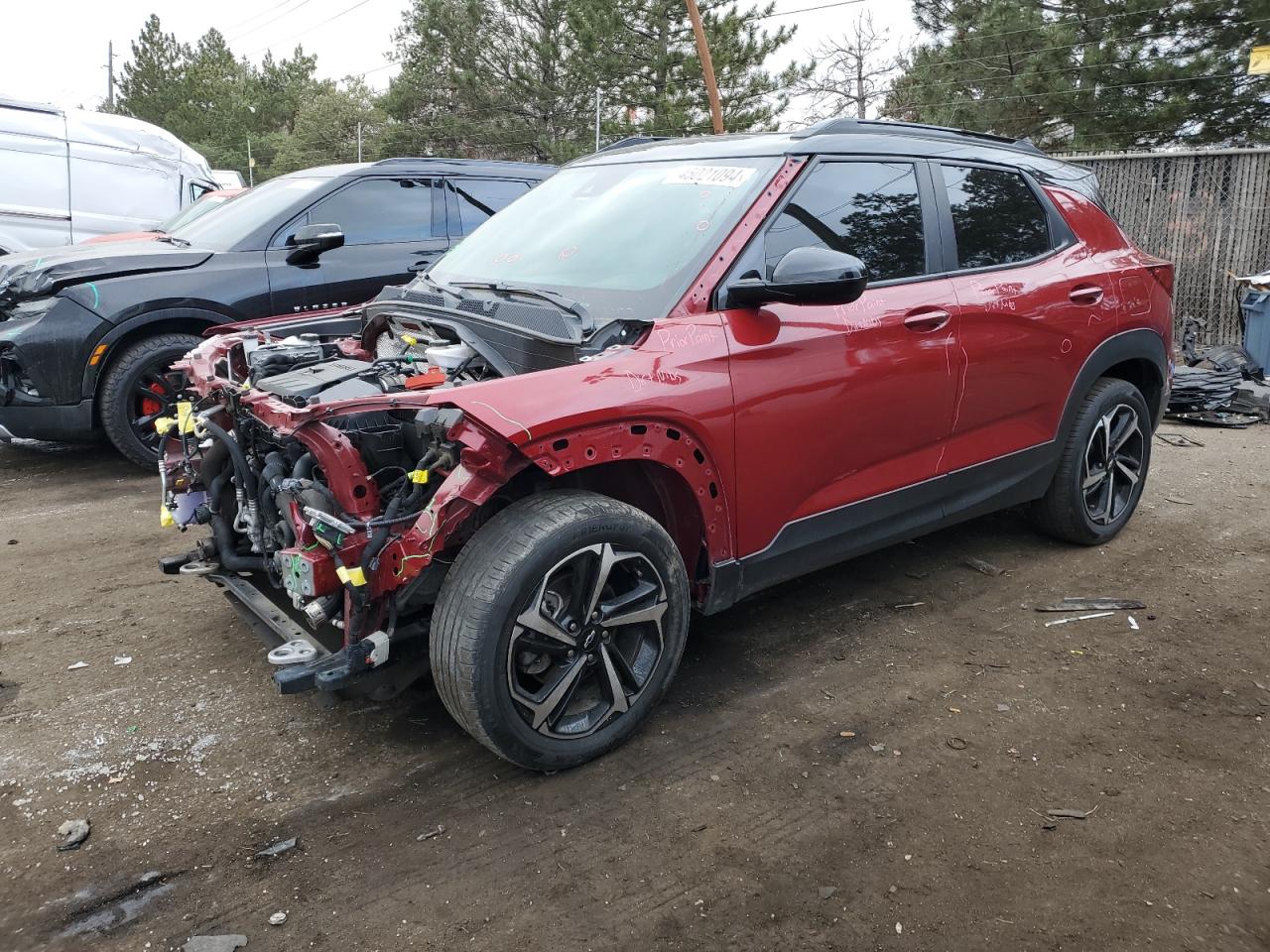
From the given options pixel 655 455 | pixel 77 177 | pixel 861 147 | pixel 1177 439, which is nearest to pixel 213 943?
pixel 655 455

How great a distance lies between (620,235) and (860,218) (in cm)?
91

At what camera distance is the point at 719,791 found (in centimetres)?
284

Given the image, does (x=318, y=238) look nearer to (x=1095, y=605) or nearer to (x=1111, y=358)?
(x=1111, y=358)

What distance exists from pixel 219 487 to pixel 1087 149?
17595 millimetres

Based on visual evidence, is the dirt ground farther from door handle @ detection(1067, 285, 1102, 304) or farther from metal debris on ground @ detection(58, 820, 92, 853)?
door handle @ detection(1067, 285, 1102, 304)

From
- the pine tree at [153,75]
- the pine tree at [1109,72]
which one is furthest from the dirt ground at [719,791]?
the pine tree at [153,75]

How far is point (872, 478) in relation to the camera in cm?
357

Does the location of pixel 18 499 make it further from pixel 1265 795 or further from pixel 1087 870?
pixel 1265 795

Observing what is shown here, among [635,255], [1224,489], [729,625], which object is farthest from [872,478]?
[1224,489]

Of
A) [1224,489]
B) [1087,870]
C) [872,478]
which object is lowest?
[1087,870]

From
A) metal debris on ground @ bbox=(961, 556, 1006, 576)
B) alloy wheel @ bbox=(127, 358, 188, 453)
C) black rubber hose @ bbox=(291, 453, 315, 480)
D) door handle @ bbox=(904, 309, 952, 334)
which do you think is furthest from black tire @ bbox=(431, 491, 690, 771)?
alloy wheel @ bbox=(127, 358, 188, 453)

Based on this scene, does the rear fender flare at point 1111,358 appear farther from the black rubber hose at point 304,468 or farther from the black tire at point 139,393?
the black tire at point 139,393

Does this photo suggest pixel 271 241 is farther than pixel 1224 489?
Yes

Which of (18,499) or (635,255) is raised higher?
(635,255)
